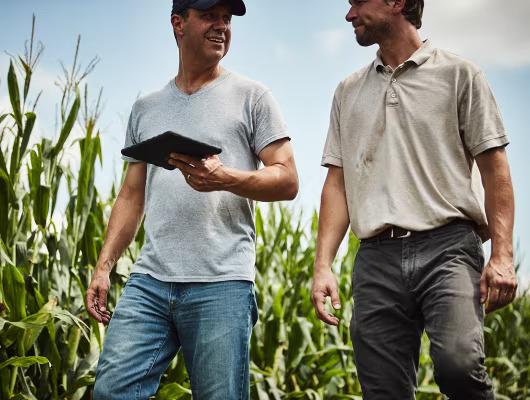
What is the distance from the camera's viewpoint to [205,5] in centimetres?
249

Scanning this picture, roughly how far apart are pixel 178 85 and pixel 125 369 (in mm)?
968

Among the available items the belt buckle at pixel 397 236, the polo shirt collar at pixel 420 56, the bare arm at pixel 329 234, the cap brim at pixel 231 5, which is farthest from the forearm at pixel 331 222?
the cap brim at pixel 231 5

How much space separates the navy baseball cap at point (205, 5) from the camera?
2.49 metres

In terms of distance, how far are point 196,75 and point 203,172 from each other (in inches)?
21.8

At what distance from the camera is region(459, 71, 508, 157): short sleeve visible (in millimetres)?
2242

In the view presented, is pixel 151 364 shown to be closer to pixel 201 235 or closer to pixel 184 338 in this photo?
pixel 184 338

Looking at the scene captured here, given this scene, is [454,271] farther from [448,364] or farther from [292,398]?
[292,398]

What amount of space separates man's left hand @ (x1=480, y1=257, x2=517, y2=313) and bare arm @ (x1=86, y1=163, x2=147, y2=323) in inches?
46.6

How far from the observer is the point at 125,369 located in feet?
7.41

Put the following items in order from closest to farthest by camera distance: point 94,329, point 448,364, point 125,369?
point 448,364 → point 125,369 → point 94,329

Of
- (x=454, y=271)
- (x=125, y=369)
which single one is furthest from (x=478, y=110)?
(x=125, y=369)

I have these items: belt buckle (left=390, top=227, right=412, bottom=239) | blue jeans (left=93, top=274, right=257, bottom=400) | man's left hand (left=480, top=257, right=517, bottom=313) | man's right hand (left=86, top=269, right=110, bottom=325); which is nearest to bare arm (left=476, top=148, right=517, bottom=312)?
man's left hand (left=480, top=257, right=517, bottom=313)

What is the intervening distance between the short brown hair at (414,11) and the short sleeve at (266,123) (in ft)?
1.64

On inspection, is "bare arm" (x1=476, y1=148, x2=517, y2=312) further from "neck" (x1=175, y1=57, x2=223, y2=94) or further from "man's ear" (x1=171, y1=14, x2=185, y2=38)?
"man's ear" (x1=171, y1=14, x2=185, y2=38)
